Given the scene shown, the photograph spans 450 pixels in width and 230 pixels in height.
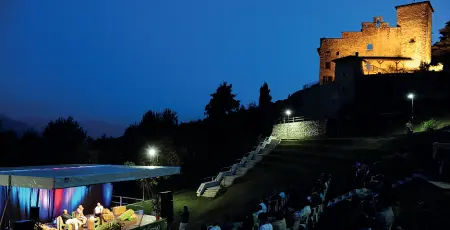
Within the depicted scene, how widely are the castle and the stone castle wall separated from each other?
45.3ft

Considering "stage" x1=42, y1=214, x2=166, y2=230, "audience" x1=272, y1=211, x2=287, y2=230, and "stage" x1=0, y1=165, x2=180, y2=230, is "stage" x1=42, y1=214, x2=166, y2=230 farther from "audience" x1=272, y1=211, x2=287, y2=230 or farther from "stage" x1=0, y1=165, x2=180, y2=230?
"audience" x1=272, y1=211, x2=287, y2=230

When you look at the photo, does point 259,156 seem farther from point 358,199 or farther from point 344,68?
point 344,68

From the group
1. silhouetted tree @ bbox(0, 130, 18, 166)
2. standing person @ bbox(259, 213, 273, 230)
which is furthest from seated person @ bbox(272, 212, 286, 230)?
silhouetted tree @ bbox(0, 130, 18, 166)

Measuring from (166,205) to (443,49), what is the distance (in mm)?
42075

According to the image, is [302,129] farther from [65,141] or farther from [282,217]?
[282,217]

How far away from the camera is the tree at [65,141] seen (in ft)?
113

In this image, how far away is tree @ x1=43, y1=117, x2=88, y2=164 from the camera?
113 feet

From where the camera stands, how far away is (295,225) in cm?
1038

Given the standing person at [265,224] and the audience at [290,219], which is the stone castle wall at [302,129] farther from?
the standing person at [265,224]

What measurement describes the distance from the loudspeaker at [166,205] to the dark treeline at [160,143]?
50.1ft

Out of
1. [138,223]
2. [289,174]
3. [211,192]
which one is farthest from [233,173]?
[138,223]

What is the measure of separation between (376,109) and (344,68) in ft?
19.8

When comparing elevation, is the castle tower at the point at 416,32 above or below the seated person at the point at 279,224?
above

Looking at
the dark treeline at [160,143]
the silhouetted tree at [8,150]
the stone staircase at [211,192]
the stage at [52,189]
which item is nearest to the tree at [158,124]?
the dark treeline at [160,143]
